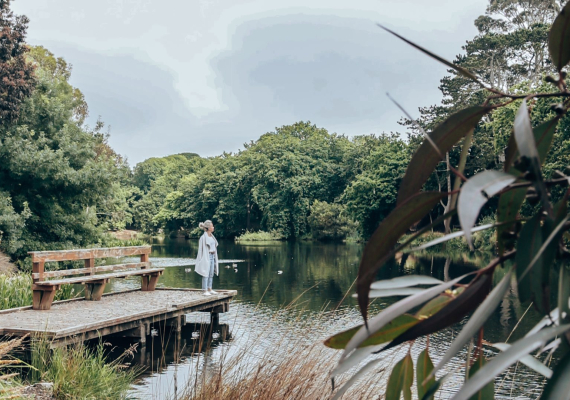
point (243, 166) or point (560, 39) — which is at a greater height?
point (243, 166)

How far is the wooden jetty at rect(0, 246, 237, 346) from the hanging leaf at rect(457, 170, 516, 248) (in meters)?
5.85

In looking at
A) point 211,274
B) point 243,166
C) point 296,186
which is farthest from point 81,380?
point 243,166

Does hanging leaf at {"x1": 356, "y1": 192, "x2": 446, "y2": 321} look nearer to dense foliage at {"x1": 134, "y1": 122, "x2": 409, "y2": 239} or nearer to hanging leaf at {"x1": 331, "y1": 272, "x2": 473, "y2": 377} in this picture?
hanging leaf at {"x1": 331, "y1": 272, "x2": 473, "y2": 377}

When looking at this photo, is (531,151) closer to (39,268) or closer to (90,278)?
(39,268)

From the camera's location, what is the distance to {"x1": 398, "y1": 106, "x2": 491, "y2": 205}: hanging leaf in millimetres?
787

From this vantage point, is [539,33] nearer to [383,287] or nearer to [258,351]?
[258,351]

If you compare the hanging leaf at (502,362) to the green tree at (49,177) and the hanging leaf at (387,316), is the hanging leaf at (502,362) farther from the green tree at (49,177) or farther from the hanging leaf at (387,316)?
the green tree at (49,177)

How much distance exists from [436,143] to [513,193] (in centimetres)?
15

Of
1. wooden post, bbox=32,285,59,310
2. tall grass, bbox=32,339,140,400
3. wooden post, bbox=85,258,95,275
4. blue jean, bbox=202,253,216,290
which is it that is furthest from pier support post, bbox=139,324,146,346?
tall grass, bbox=32,339,140,400

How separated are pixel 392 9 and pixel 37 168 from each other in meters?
28.8

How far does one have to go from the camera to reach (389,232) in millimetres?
730

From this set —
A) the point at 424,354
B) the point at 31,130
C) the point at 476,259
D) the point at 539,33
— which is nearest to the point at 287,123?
the point at 539,33

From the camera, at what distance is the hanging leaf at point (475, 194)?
1.82ft

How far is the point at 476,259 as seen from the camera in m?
21.0
